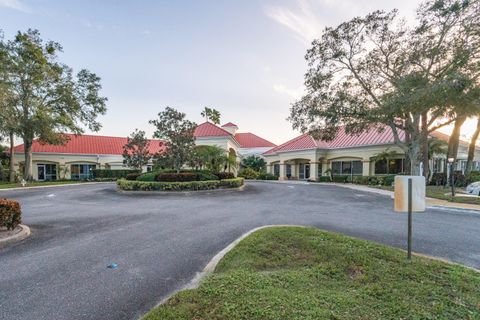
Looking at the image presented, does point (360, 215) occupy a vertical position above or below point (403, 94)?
below

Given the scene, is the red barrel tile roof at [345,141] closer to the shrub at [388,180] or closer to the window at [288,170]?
the window at [288,170]

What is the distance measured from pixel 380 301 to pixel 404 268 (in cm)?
131

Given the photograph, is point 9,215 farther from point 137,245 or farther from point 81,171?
point 81,171

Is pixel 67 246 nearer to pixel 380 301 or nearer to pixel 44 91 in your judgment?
pixel 380 301

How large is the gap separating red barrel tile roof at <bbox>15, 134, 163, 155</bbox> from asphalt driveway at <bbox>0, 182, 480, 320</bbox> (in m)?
25.8

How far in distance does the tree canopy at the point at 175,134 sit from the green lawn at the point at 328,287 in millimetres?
14836

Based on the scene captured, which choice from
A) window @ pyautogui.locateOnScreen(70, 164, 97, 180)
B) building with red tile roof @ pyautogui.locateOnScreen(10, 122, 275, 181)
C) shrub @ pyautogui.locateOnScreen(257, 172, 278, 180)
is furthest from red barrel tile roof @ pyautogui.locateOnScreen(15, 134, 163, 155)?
shrub @ pyautogui.locateOnScreen(257, 172, 278, 180)

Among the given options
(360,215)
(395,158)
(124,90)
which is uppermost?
(124,90)

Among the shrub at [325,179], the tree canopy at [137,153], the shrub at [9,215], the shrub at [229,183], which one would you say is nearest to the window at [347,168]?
the shrub at [325,179]

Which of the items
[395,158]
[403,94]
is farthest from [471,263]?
[395,158]

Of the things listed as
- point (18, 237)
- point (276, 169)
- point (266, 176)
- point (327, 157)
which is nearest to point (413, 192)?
point (18, 237)

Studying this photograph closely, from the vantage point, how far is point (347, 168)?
27.8 metres

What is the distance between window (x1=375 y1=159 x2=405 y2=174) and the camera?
2434cm

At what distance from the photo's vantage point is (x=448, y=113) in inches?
579
